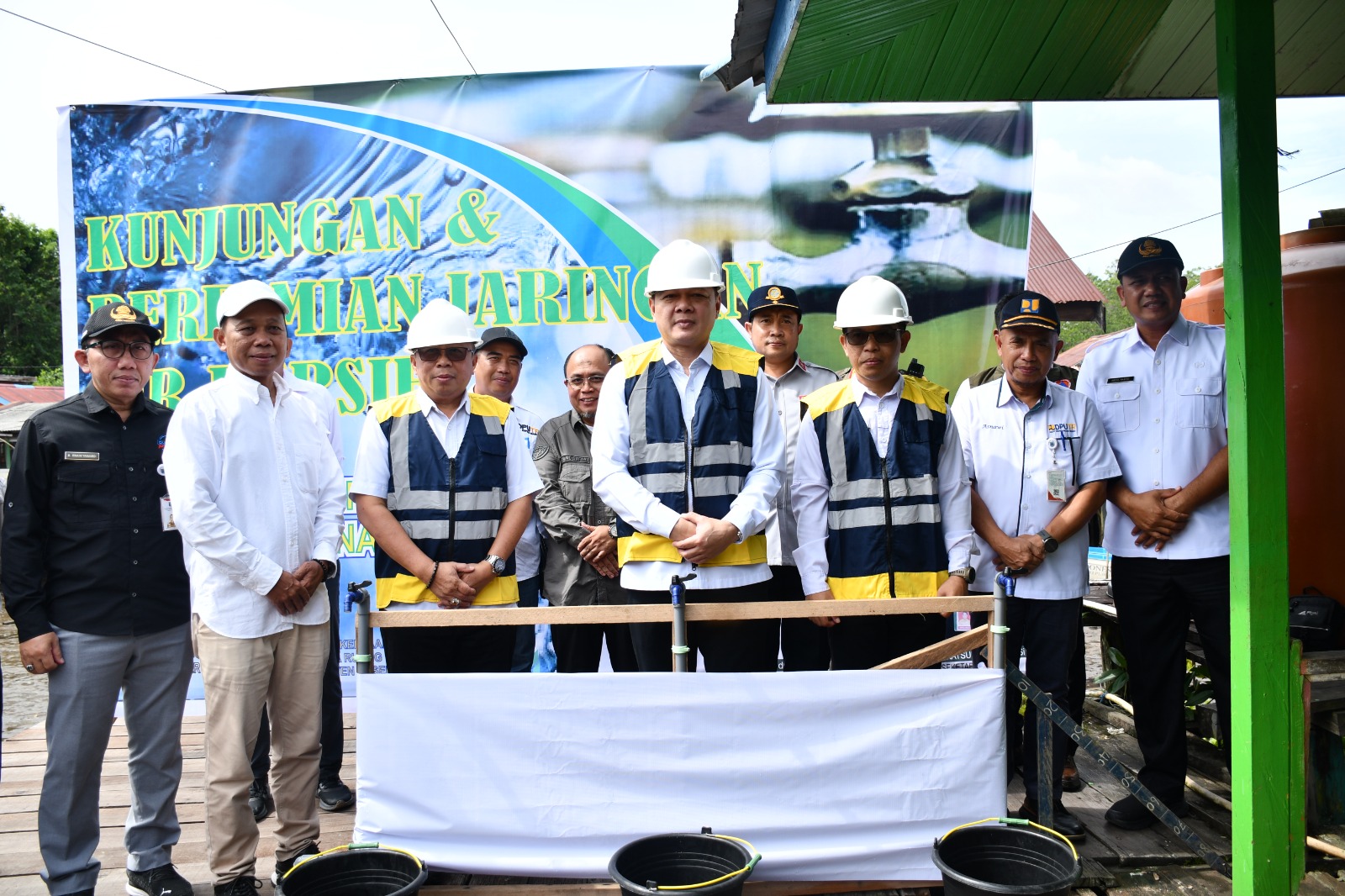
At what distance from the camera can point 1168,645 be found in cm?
362

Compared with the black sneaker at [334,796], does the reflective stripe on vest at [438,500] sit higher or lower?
higher

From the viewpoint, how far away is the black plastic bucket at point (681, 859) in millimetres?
2625

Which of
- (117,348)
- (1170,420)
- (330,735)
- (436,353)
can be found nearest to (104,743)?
(330,735)

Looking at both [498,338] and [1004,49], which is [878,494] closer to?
[1004,49]

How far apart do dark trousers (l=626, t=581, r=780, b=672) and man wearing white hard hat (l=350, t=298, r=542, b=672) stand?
532mm

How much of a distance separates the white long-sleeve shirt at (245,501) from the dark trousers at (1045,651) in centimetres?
257

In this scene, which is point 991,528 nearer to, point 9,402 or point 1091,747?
point 1091,747

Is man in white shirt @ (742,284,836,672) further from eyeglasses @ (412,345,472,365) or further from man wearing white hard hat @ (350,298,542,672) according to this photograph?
eyeglasses @ (412,345,472,365)

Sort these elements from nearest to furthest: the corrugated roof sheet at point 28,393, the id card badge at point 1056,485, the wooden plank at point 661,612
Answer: the wooden plank at point 661,612
the id card badge at point 1056,485
the corrugated roof sheet at point 28,393

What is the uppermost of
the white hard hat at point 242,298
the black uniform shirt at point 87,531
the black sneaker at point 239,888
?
the white hard hat at point 242,298

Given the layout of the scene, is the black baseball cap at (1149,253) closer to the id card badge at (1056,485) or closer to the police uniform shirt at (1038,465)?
the police uniform shirt at (1038,465)

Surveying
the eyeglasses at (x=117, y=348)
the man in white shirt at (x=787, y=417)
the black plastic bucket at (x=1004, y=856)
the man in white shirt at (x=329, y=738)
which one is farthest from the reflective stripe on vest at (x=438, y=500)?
the black plastic bucket at (x=1004, y=856)

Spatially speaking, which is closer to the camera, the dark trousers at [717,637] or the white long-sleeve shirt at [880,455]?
the dark trousers at [717,637]

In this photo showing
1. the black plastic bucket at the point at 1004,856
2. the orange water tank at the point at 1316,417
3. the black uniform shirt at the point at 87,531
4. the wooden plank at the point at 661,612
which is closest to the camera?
the black plastic bucket at the point at 1004,856
